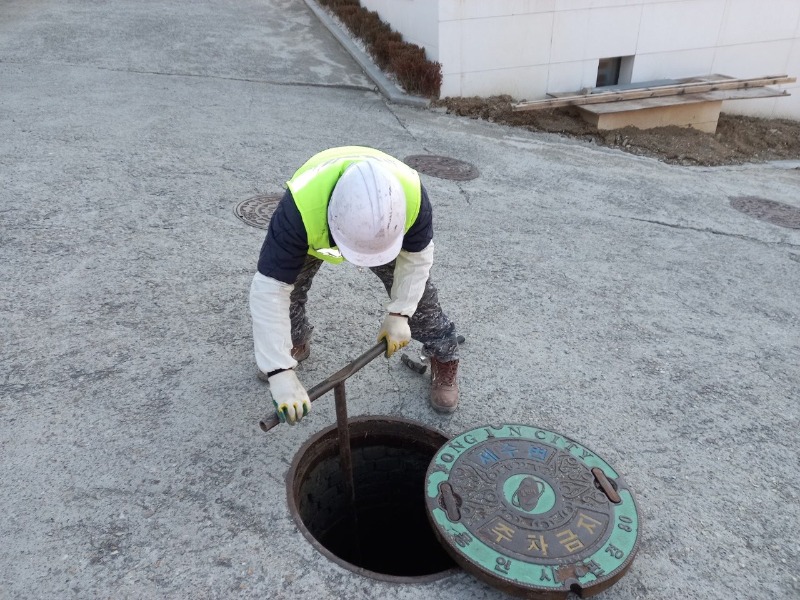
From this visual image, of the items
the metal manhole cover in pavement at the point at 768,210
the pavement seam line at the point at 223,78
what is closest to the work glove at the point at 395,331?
the metal manhole cover in pavement at the point at 768,210

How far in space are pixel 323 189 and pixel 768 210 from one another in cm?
470

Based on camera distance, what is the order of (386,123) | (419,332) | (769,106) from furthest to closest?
(769,106) < (386,123) < (419,332)

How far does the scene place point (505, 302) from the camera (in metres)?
3.56

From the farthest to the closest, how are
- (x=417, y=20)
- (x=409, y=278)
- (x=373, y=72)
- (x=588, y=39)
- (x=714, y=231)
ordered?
(x=373, y=72)
(x=417, y=20)
(x=588, y=39)
(x=714, y=231)
(x=409, y=278)

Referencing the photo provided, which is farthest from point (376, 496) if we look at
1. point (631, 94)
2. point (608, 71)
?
point (608, 71)

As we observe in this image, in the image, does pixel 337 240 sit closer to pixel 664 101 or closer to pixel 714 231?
pixel 714 231

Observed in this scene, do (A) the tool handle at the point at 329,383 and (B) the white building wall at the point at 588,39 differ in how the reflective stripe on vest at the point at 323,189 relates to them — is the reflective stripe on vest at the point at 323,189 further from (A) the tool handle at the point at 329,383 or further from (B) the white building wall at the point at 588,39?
(B) the white building wall at the point at 588,39

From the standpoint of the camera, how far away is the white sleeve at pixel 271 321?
205cm

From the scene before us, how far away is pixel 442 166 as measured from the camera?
5418mm

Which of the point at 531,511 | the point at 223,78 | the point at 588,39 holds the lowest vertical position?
the point at 531,511

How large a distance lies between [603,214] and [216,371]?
3.33 metres

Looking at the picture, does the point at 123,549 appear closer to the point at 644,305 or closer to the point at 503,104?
the point at 644,305

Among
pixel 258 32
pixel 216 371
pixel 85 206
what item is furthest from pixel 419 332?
pixel 258 32

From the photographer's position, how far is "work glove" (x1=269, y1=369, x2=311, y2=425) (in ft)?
6.89
